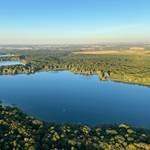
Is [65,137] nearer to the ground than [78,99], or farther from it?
farther from it

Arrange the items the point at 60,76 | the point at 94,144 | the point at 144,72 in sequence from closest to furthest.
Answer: the point at 94,144 → the point at 144,72 → the point at 60,76

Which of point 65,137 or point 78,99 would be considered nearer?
point 65,137

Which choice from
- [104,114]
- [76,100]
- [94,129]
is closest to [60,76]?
[76,100]

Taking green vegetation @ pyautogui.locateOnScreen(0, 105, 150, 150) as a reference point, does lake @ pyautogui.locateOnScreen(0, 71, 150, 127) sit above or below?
below

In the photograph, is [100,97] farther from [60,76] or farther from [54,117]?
[60,76]

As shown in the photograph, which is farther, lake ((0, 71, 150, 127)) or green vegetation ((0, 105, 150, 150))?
lake ((0, 71, 150, 127))
